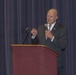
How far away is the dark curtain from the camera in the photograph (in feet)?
14.0

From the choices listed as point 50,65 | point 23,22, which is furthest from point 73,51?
point 50,65

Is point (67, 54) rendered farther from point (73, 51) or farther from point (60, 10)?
point (60, 10)

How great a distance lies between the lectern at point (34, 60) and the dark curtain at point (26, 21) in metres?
1.22

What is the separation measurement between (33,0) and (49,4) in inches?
10.4

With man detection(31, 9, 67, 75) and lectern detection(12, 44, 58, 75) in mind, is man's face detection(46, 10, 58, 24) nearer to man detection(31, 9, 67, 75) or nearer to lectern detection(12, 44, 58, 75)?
man detection(31, 9, 67, 75)

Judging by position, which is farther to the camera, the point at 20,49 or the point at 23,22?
the point at 23,22

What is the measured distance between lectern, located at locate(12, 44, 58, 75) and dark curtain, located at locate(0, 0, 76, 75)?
3.99 ft

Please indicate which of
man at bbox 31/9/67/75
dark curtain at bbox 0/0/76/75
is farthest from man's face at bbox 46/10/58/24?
dark curtain at bbox 0/0/76/75

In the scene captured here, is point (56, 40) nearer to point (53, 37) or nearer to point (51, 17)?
point (53, 37)

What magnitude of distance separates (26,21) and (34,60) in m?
1.49

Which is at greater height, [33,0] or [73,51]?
[33,0]

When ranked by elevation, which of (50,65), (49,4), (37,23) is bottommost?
(50,65)

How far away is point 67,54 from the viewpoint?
427 cm

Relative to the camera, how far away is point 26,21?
175 inches
